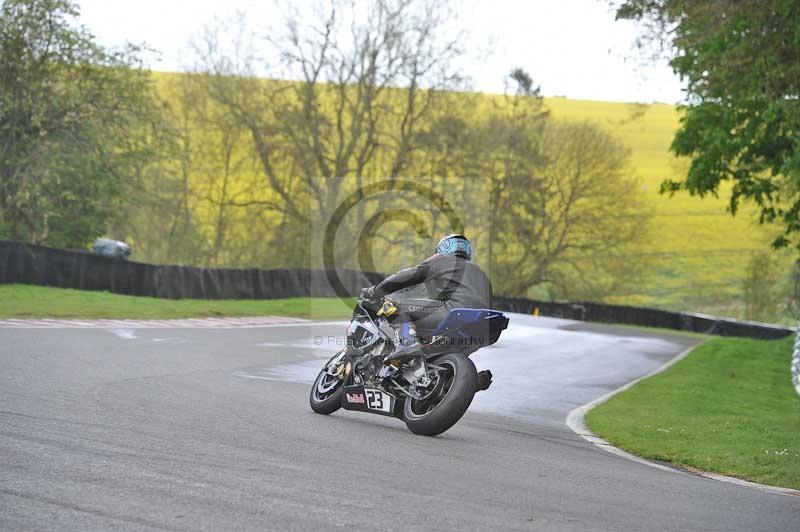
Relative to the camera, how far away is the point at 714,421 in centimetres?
1312

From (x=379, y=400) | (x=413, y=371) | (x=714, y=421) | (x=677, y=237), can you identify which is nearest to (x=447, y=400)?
(x=413, y=371)

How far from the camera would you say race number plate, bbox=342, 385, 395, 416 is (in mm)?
9875

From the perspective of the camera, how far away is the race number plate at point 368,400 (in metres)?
9.88

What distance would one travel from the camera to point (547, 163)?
209 feet

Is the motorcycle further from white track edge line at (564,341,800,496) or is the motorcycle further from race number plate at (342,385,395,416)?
white track edge line at (564,341,800,496)

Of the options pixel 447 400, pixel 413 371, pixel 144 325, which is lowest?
pixel 144 325

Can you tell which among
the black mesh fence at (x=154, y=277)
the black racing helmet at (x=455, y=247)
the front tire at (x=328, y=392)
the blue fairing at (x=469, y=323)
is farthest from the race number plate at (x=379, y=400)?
the black mesh fence at (x=154, y=277)

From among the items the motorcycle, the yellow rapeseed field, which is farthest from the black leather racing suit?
the yellow rapeseed field

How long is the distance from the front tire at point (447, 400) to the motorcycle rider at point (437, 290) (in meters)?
0.36

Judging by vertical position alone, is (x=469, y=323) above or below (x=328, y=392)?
above

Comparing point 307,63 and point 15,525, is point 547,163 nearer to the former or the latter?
point 307,63

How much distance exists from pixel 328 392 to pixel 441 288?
5.57 ft

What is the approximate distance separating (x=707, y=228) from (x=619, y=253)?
43.1m

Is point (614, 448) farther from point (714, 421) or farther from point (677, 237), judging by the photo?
point (677, 237)
